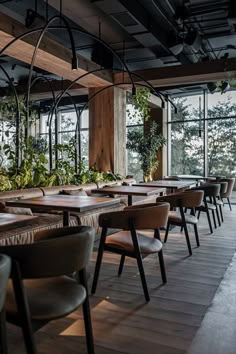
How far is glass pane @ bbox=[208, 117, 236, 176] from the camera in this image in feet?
34.8

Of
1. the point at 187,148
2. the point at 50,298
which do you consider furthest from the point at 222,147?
the point at 50,298

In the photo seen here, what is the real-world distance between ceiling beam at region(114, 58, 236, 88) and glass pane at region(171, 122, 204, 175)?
343 centimetres

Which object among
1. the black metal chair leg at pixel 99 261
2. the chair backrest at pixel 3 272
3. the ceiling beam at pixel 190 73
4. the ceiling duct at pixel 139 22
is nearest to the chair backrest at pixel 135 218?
the black metal chair leg at pixel 99 261

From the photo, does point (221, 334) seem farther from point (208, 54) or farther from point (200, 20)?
point (208, 54)

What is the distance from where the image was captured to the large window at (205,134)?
34.9 feet

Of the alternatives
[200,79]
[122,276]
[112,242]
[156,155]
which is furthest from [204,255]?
[156,155]

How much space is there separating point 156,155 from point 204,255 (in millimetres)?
7027

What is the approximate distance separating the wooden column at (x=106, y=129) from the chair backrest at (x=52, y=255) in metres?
6.20

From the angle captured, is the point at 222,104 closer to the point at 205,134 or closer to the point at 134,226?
the point at 205,134

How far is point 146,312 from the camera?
285cm

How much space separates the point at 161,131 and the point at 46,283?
966 centimetres

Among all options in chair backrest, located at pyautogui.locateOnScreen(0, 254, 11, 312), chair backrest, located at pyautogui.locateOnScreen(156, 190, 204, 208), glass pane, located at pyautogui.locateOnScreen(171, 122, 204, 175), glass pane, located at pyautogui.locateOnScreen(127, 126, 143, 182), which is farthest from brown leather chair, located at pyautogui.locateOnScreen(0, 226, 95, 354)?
glass pane, located at pyautogui.locateOnScreen(127, 126, 143, 182)

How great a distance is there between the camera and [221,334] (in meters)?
2.47

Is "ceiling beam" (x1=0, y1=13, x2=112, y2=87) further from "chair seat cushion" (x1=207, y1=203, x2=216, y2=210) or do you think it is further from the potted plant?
"chair seat cushion" (x1=207, y1=203, x2=216, y2=210)
